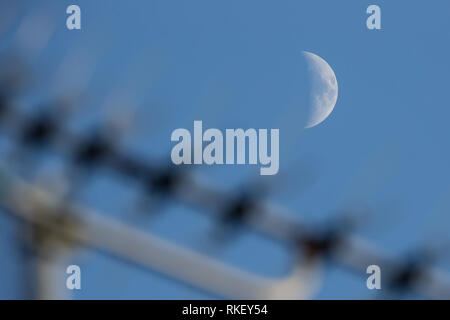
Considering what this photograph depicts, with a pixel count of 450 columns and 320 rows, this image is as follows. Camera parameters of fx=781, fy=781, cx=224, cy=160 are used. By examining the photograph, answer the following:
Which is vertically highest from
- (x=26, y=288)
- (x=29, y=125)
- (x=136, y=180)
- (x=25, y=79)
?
(x=25, y=79)

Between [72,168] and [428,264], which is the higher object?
[72,168]

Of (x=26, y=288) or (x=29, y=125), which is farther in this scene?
(x=29, y=125)

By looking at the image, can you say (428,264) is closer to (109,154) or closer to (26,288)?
(109,154)

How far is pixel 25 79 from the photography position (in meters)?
4.06

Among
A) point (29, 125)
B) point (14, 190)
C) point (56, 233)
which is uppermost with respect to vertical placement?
point (29, 125)

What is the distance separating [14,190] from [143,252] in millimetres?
672

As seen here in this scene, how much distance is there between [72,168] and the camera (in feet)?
12.9
